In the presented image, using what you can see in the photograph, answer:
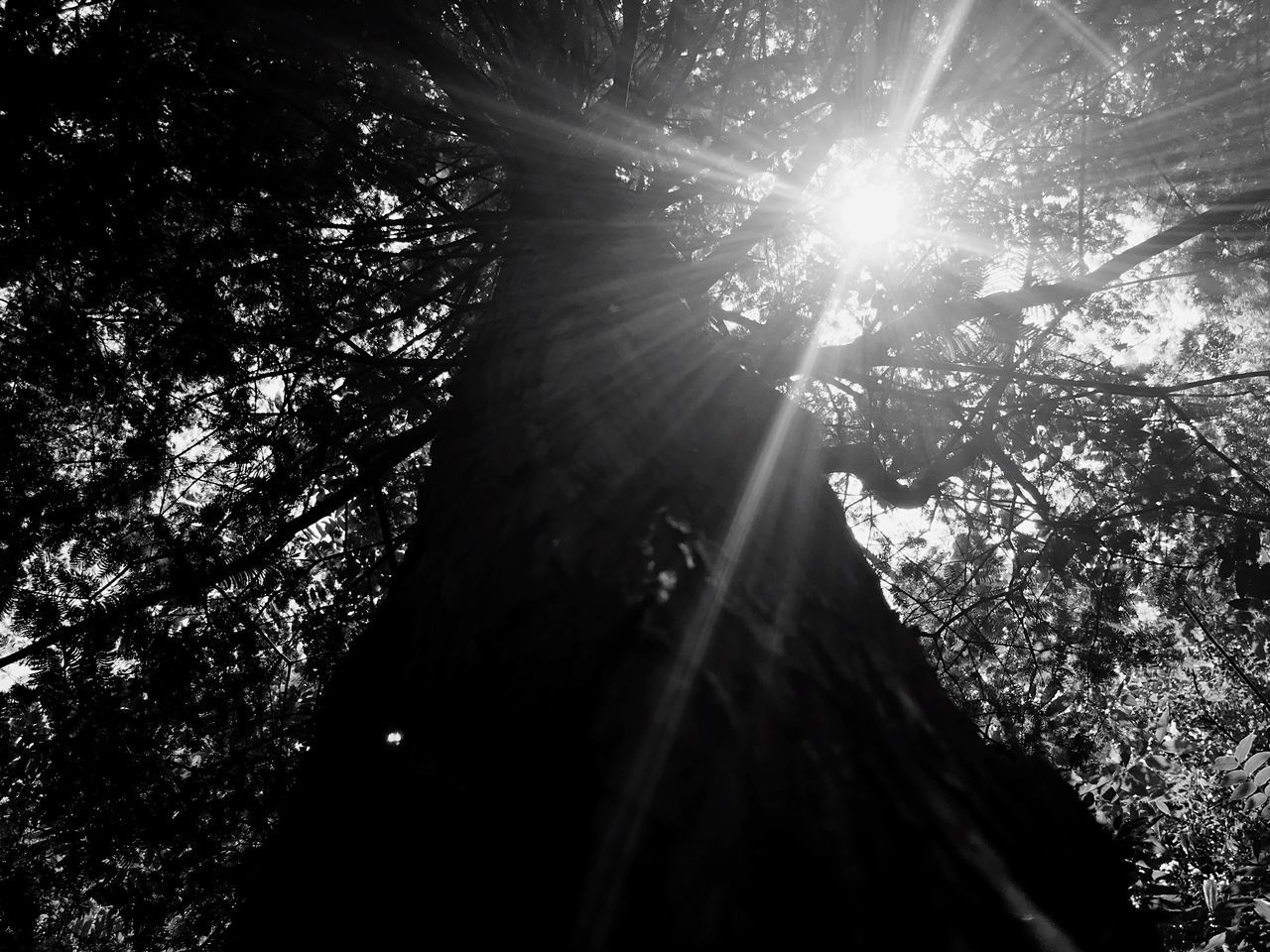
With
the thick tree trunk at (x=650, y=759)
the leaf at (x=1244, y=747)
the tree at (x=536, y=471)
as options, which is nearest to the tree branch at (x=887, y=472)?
the tree at (x=536, y=471)

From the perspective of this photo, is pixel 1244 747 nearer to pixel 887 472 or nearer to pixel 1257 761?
pixel 1257 761

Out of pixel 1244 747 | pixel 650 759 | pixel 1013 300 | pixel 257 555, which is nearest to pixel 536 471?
pixel 650 759

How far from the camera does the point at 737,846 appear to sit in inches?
27.9

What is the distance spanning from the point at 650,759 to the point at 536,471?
0.75 meters

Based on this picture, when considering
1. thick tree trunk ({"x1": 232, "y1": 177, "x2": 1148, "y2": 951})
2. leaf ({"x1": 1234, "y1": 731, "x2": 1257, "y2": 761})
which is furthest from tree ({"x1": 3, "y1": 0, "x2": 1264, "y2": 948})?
leaf ({"x1": 1234, "y1": 731, "x2": 1257, "y2": 761})

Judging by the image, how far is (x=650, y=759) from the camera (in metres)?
0.79

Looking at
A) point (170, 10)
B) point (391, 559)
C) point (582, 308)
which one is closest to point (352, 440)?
point (391, 559)

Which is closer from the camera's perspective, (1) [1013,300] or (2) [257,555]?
(2) [257,555]

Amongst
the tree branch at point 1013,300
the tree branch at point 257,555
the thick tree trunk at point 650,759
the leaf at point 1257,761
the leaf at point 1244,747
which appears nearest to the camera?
the thick tree trunk at point 650,759

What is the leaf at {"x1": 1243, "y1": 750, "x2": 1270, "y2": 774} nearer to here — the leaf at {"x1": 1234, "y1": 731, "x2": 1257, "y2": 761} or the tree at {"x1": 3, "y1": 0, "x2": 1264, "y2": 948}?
the leaf at {"x1": 1234, "y1": 731, "x2": 1257, "y2": 761}

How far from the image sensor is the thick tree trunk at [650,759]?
2.23 ft

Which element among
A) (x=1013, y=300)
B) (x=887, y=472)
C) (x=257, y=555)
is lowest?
(x=257, y=555)

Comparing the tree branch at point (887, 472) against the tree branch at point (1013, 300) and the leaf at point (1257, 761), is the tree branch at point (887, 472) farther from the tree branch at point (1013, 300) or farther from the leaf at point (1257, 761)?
the leaf at point (1257, 761)

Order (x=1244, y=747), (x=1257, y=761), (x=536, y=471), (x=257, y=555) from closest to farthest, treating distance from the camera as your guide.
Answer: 1. (x=536, y=471)
2. (x=1257, y=761)
3. (x=1244, y=747)
4. (x=257, y=555)
